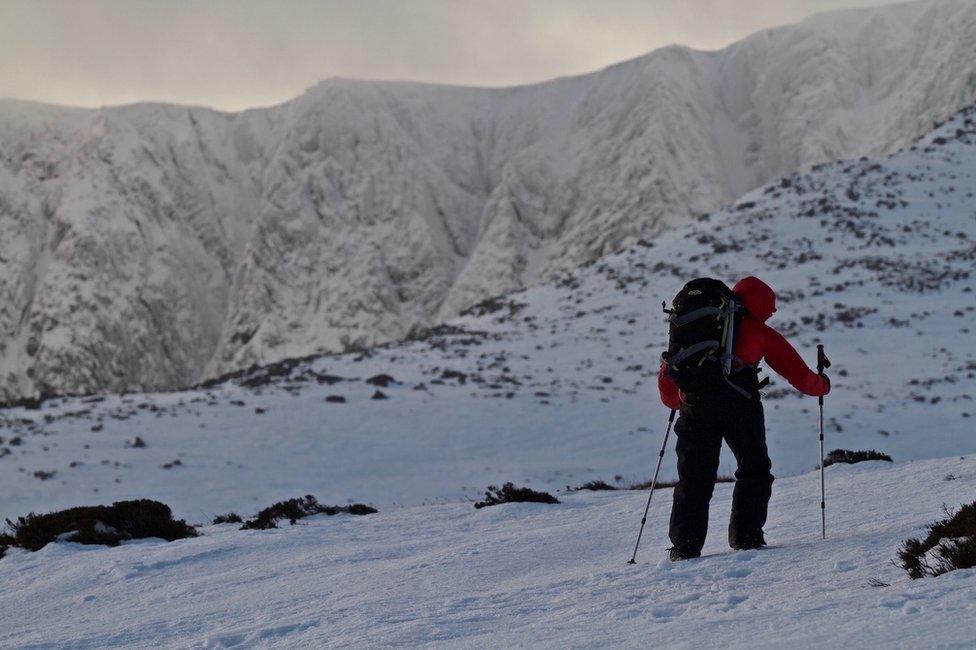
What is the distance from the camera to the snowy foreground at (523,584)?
13.2ft

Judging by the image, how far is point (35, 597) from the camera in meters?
6.68

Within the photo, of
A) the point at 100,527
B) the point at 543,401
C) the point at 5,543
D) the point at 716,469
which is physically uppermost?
the point at 543,401

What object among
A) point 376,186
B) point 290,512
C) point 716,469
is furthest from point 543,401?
point 376,186

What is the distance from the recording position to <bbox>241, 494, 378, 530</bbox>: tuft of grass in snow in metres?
9.38

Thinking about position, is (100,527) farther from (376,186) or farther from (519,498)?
(376,186)

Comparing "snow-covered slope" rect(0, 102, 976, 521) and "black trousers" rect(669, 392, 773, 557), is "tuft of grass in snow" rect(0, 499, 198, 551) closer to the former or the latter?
"black trousers" rect(669, 392, 773, 557)

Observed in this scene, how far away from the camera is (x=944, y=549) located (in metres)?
4.49

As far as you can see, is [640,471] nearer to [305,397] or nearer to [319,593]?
[305,397]

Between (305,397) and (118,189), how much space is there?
87673mm

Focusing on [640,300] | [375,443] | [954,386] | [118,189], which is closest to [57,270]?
[118,189]

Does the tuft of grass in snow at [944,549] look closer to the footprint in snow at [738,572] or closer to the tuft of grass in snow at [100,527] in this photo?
the footprint in snow at [738,572]

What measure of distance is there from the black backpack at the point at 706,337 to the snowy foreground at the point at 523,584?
1249mm

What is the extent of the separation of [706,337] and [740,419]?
0.64 m

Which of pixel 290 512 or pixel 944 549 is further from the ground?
pixel 944 549
